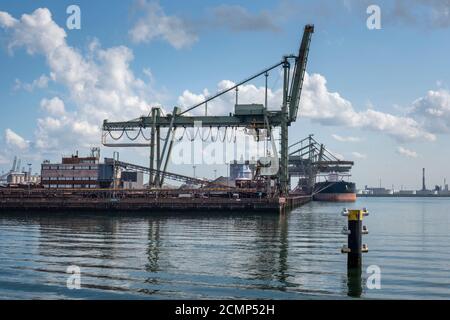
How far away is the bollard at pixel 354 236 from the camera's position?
18.6 m

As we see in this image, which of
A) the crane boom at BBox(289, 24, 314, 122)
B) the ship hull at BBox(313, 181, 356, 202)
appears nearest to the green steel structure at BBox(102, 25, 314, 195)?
the crane boom at BBox(289, 24, 314, 122)

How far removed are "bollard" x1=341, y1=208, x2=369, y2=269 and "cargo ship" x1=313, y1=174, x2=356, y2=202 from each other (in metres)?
143

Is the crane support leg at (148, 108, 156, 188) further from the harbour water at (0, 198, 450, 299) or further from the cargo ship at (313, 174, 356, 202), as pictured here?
the cargo ship at (313, 174, 356, 202)

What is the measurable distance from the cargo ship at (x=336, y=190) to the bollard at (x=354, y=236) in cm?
14254

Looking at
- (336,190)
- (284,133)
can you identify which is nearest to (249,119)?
(284,133)

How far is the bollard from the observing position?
18578 millimetres

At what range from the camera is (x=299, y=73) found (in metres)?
72.2

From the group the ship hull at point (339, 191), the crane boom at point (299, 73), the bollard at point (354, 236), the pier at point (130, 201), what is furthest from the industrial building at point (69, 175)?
the ship hull at point (339, 191)

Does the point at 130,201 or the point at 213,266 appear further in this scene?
the point at 130,201

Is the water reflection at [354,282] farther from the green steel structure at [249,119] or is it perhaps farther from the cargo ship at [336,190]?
the cargo ship at [336,190]

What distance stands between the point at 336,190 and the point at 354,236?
14396cm

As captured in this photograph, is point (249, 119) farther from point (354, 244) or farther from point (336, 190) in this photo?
point (336, 190)

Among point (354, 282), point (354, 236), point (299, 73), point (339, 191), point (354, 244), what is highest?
point (299, 73)

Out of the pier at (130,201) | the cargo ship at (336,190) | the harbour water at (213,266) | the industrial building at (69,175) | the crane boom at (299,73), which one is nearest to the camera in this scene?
the harbour water at (213,266)
